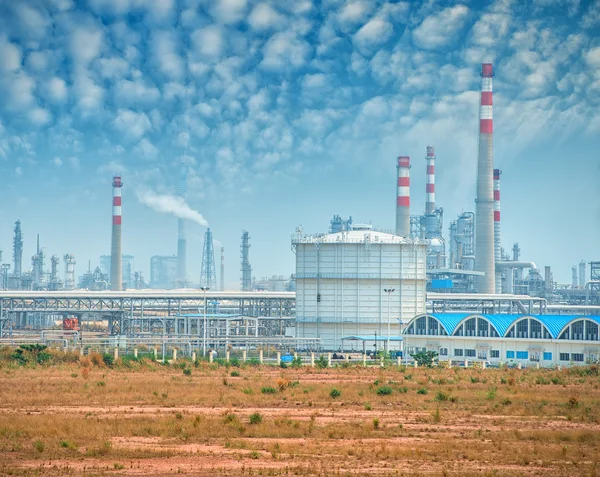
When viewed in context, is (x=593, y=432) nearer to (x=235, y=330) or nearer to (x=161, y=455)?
(x=161, y=455)

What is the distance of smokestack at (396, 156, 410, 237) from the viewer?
11469 centimetres

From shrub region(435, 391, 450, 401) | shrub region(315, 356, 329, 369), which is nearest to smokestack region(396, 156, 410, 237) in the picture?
shrub region(315, 356, 329, 369)

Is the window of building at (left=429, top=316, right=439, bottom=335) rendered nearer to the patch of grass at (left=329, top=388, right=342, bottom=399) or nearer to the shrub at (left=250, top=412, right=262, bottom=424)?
the patch of grass at (left=329, top=388, right=342, bottom=399)

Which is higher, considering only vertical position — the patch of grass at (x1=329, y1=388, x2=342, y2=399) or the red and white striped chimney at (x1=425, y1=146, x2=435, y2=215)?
the red and white striped chimney at (x1=425, y1=146, x2=435, y2=215)

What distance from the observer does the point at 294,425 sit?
2689 cm

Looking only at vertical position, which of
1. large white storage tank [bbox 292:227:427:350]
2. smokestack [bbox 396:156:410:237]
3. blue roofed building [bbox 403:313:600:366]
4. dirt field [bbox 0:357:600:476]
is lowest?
dirt field [bbox 0:357:600:476]

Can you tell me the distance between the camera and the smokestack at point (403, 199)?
114688 mm

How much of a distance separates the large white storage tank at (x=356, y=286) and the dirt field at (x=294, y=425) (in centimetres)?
2758

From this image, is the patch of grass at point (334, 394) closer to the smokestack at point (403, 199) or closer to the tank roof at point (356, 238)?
the tank roof at point (356, 238)

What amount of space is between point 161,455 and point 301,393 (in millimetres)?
14262

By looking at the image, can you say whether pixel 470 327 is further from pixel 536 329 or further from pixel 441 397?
pixel 441 397

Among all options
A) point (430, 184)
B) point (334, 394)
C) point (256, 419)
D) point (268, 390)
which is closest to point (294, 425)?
point (256, 419)

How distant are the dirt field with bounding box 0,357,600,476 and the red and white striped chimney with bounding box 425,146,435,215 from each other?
8763cm

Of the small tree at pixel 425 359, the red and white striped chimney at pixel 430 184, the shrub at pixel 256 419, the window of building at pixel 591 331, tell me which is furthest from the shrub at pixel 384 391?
the red and white striped chimney at pixel 430 184
